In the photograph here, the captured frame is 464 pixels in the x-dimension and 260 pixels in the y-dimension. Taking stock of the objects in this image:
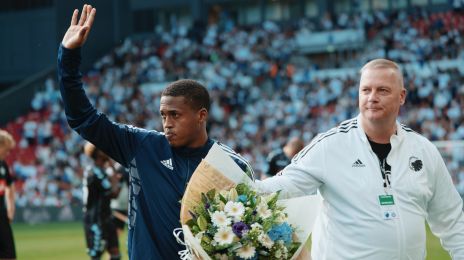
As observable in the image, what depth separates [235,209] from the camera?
4875mm

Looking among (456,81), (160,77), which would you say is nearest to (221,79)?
(160,77)

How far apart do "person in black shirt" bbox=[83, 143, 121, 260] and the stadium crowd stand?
17276 millimetres

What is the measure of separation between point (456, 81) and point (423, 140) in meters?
28.6

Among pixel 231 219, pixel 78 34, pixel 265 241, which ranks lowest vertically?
pixel 265 241

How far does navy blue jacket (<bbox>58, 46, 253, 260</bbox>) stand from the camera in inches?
221

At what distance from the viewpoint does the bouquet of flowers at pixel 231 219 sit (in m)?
4.83

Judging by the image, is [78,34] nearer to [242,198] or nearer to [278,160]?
[242,198]

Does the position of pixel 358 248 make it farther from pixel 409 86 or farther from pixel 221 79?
pixel 221 79

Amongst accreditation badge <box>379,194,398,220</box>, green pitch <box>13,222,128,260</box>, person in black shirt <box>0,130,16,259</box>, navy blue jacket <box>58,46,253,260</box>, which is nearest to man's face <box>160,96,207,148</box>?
navy blue jacket <box>58,46,253,260</box>

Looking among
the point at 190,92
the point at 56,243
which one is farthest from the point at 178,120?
the point at 56,243

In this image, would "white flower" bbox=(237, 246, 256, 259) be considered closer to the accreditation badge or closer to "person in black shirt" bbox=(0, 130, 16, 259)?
the accreditation badge

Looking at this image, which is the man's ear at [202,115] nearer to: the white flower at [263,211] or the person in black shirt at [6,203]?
the white flower at [263,211]

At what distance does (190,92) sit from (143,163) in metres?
0.55

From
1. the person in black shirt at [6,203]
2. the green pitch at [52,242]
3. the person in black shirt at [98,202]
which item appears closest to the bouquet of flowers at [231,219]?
the person in black shirt at [6,203]
